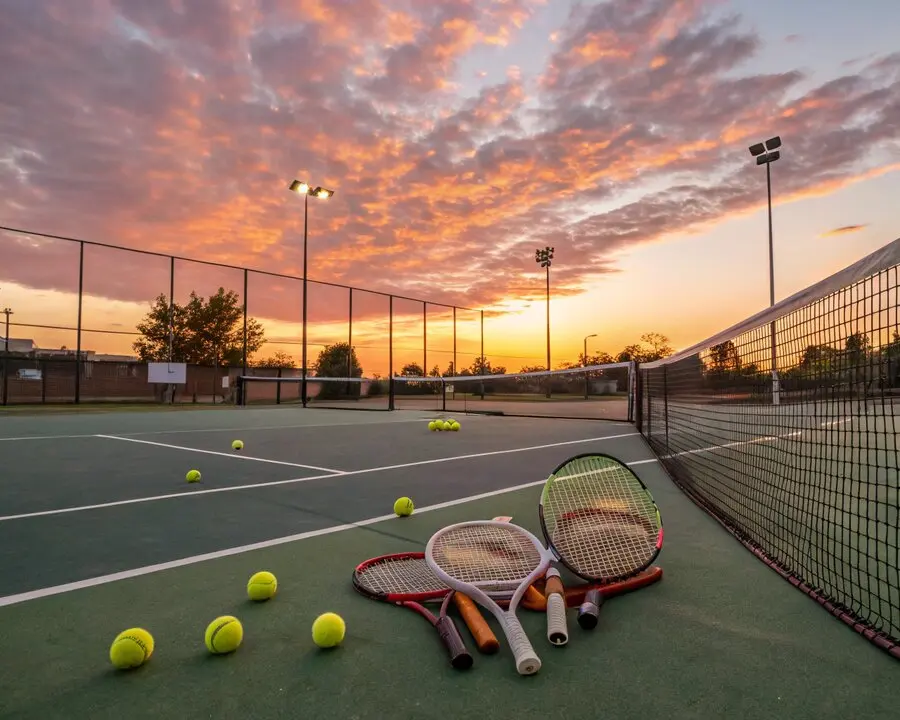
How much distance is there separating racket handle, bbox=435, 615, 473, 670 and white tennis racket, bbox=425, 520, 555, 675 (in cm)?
16

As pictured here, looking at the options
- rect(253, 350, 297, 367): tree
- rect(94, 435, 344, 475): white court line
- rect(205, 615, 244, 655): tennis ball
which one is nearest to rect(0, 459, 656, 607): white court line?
rect(205, 615, 244, 655): tennis ball

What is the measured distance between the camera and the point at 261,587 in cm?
248

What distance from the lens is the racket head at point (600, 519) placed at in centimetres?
263

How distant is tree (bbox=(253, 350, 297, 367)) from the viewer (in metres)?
36.2

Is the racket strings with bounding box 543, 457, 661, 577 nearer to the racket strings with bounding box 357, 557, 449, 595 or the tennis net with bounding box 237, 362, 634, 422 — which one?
the racket strings with bounding box 357, 557, 449, 595

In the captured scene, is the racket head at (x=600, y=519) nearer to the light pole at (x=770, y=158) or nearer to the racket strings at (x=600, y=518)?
the racket strings at (x=600, y=518)

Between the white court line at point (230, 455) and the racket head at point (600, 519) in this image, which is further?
the white court line at point (230, 455)

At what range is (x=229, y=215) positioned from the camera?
2553 centimetres

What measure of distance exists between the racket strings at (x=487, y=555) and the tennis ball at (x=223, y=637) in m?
0.87

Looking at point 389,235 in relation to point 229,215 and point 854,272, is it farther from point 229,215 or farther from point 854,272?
point 854,272

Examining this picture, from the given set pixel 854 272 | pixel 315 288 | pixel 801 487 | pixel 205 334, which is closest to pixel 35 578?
pixel 854 272

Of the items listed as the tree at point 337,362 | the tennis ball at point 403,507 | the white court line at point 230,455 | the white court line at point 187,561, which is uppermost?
the tree at point 337,362

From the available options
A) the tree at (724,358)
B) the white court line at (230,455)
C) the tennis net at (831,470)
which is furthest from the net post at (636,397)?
the white court line at (230,455)

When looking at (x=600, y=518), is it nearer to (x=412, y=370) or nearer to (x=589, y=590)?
(x=589, y=590)
